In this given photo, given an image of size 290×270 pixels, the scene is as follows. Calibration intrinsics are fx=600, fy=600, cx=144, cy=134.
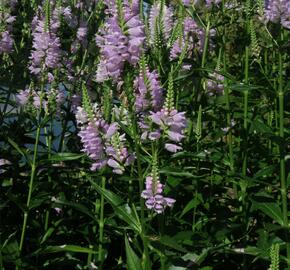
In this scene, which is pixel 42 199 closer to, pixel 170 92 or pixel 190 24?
pixel 170 92

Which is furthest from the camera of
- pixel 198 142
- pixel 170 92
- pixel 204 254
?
pixel 198 142

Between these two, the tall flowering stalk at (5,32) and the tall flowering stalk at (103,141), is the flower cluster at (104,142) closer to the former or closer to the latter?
the tall flowering stalk at (103,141)

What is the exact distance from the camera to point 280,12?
3215mm

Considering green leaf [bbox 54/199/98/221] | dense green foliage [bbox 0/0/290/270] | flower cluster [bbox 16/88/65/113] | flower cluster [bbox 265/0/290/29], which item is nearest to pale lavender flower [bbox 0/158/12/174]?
dense green foliage [bbox 0/0/290/270]

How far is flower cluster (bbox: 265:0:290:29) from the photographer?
125 inches

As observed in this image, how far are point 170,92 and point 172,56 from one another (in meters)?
1.35

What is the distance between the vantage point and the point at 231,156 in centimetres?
349

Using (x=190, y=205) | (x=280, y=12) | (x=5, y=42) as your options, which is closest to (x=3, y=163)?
(x=5, y=42)

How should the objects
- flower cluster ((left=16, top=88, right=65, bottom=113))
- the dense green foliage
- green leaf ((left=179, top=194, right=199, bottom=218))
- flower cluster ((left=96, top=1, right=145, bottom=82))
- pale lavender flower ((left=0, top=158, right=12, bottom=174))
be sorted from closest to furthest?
flower cluster ((left=96, top=1, right=145, bottom=82)) < the dense green foliage < green leaf ((left=179, top=194, right=199, bottom=218)) < flower cluster ((left=16, top=88, right=65, bottom=113)) < pale lavender flower ((left=0, top=158, right=12, bottom=174))

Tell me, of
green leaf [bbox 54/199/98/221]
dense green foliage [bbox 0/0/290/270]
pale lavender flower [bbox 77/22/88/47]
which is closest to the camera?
dense green foliage [bbox 0/0/290/270]

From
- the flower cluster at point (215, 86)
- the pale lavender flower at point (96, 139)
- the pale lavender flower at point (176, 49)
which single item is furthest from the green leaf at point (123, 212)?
the flower cluster at point (215, 86)

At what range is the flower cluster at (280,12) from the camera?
10.5 ft

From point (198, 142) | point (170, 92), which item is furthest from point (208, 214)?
point (170, 92)

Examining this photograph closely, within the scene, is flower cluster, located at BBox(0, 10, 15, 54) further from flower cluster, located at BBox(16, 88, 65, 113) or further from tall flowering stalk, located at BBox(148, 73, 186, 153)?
tall flowering stalk, located at BBox(148, 73, 186, 153)
